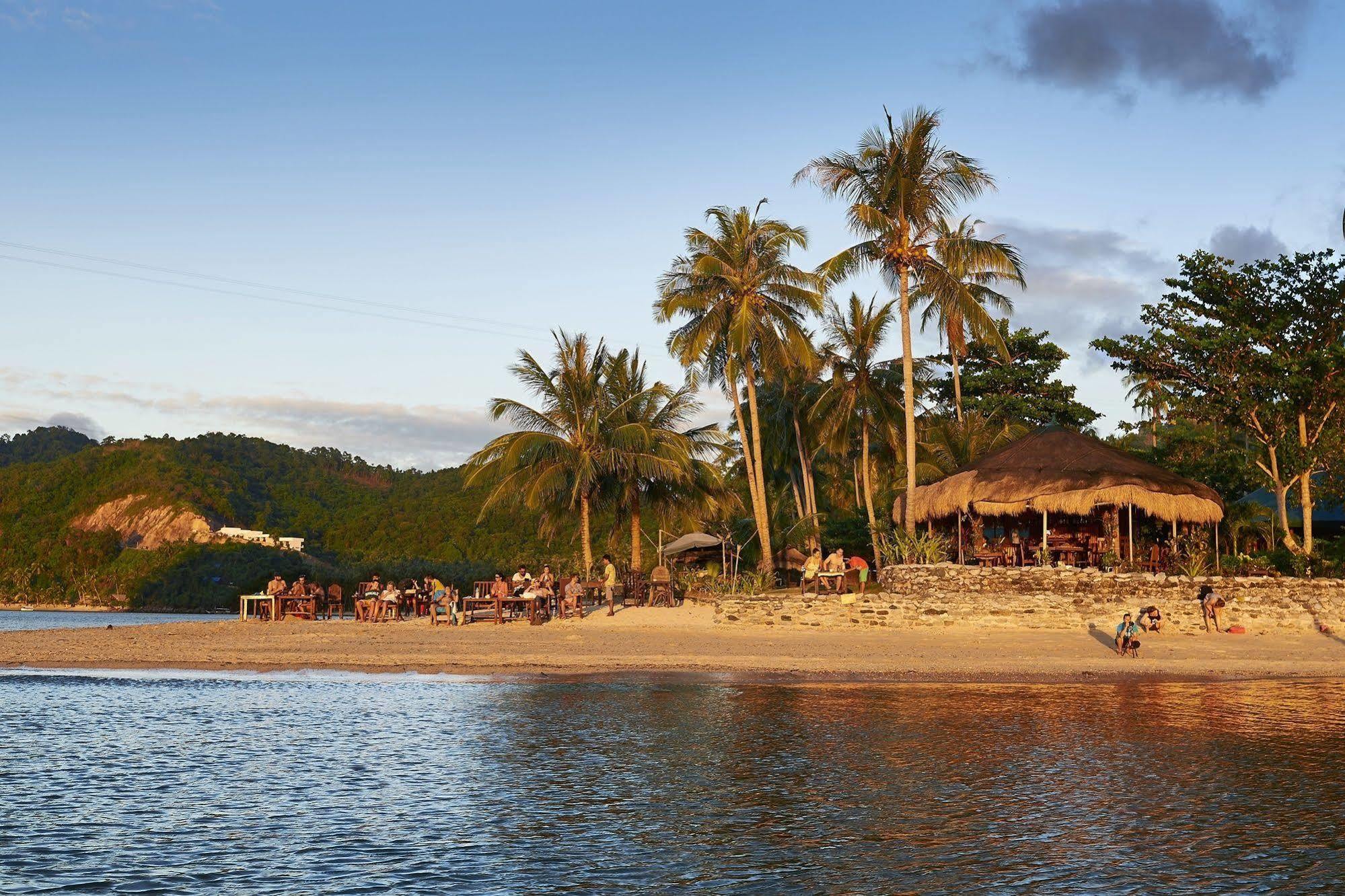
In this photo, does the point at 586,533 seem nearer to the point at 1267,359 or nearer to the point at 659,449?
the point at 659,449

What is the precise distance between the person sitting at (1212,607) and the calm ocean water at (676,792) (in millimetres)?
6727

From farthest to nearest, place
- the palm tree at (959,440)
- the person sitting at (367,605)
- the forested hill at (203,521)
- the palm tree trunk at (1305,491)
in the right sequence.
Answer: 1. the forested hill at (203,521)
2. the palm tree at (959,440)
3. the person sitting at (367,605)
4. the palm tree trunk at (1305,491)

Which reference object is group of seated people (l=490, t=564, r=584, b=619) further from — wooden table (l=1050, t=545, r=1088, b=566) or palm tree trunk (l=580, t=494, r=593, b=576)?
wooden table (l=1050, t=545, r=1088, b=566)

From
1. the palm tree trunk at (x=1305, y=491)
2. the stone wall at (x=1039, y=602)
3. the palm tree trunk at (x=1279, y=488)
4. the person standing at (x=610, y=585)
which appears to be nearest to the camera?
the stone wall at (x=1039, y=602)

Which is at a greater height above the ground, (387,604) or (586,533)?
(586,533)

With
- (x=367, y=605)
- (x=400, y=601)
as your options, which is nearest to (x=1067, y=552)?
(x=400, y=601)

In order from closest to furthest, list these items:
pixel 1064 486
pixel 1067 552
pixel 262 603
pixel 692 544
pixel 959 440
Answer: pixel 1064 486, pixel 1067 552, pixel 692 544, pixel 262 603, pixel 959 440

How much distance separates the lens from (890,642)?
2127 centimetres

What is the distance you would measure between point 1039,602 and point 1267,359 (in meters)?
8.52

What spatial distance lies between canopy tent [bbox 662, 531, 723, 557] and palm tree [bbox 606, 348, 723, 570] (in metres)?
2.84

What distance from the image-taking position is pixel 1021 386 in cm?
4397

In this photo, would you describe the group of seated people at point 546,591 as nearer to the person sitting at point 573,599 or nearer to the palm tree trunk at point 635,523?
the person sitting at point 573,599

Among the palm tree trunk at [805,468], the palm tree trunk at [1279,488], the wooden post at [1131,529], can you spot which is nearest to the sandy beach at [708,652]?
the wooden post at [1131,529]

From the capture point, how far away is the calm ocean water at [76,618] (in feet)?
141
